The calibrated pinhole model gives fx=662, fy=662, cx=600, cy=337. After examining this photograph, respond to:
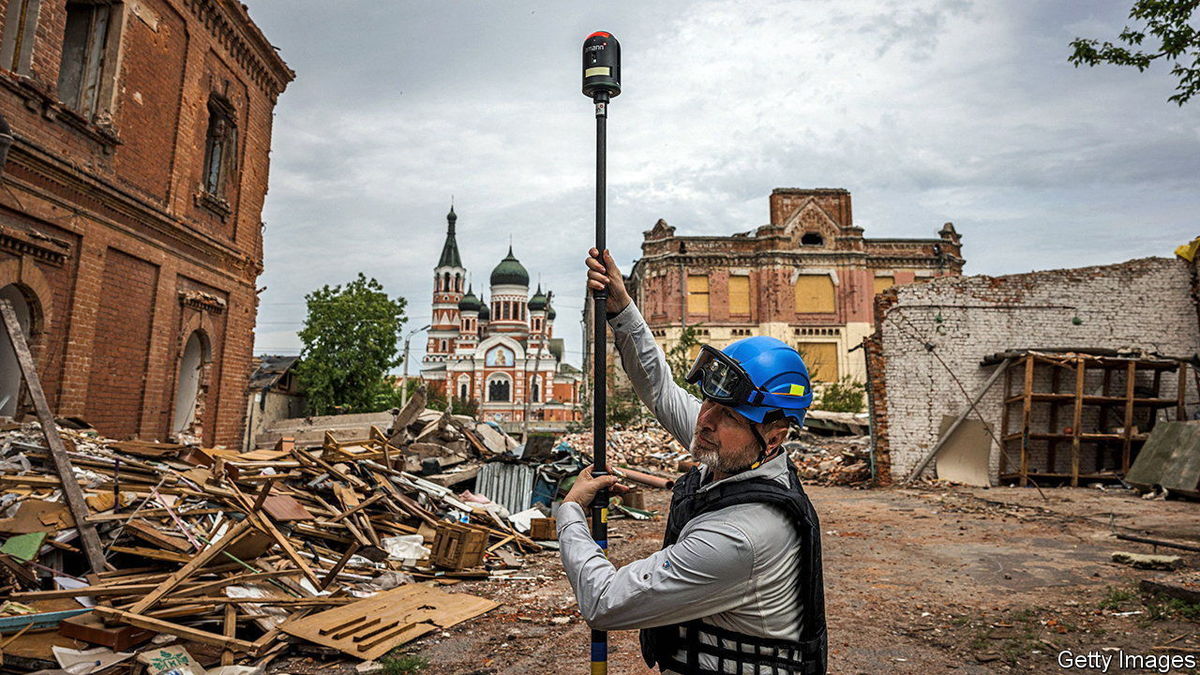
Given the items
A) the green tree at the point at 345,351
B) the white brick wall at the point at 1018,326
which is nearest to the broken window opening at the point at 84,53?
the white brick wall at the point at 1018,326

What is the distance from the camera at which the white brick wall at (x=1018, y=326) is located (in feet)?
46.9

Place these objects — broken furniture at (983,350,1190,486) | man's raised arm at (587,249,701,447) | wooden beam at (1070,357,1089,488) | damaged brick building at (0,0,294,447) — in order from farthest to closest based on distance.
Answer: broken furniture at (983,350,1190,486), wooden beam at (1070,357,1089,488), damaged brick building at (0,0,294,447), man's raised arm at (587,249,701,447)

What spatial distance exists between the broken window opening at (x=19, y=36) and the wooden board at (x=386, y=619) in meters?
7.23

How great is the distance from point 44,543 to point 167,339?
6.57 metres

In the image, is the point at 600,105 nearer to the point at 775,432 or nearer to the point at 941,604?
the point at 775,432

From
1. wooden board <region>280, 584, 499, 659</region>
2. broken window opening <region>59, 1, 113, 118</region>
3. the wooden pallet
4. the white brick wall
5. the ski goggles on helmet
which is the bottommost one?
wooden board <region>280, 584, 499, 659</region>

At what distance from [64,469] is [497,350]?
62.9m

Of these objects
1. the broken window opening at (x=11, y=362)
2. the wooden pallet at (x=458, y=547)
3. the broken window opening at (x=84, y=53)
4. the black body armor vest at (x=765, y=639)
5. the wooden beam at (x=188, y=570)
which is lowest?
the wooden pallet at (x=458, y=547)

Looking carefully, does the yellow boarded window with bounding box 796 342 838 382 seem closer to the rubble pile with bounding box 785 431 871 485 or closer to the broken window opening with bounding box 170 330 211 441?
the rubble pile with bounding box 785 431 871 485

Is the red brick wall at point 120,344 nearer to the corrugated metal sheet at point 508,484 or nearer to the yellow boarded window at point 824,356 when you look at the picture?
the corrugated metal sheet at point 508,484

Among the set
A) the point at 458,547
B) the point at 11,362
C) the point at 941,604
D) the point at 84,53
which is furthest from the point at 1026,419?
the point at 84,53

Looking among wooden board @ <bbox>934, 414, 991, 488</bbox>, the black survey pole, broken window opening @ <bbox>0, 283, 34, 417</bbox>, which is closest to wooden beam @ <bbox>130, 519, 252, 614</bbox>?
the black survey pole

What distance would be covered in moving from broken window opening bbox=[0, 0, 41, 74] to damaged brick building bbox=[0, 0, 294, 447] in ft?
0.05

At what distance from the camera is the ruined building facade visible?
34.8 meters
